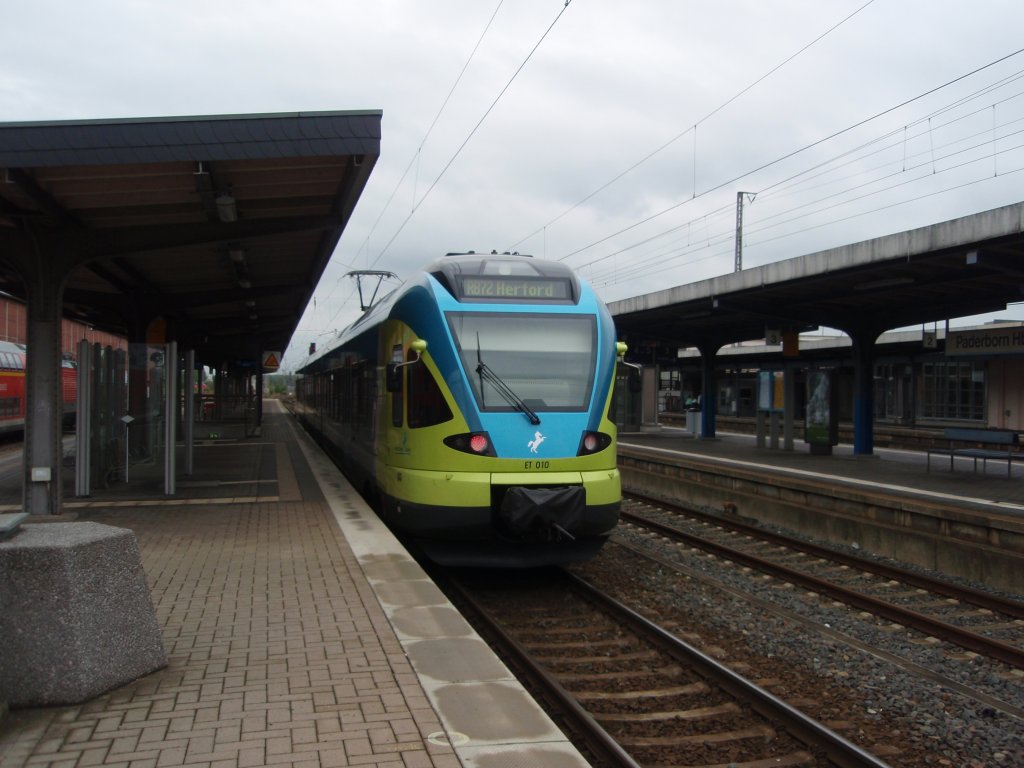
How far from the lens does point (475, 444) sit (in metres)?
7.61

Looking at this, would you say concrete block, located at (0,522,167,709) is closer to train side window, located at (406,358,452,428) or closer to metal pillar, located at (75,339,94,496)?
train side window, located at (406,358,452,428)

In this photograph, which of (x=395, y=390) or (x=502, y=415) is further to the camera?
(x=395, y=390)

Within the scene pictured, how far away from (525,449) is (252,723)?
13.3ft

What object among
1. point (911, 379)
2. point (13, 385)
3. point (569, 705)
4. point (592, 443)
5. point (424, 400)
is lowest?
point (569, 705)

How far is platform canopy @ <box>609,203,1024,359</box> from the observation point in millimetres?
12602

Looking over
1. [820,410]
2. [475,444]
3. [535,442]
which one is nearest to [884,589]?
[535,442]

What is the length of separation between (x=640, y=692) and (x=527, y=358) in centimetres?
340

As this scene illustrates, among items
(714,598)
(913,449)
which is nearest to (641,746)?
(714,598)

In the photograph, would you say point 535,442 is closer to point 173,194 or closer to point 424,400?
point 424,400

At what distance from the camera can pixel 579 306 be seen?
849 cm

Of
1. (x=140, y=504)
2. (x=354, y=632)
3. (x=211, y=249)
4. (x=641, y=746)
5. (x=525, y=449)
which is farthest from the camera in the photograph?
(x=211, y=249)

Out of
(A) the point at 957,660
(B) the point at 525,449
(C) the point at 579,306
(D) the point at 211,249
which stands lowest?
(A) the point at 957,660

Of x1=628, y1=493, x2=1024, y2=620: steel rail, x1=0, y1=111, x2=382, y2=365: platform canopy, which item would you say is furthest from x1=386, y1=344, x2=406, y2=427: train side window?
x1=628, y1=493, x2=1024, y2=620: steel rail

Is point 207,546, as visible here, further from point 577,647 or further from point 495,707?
point 495,707
